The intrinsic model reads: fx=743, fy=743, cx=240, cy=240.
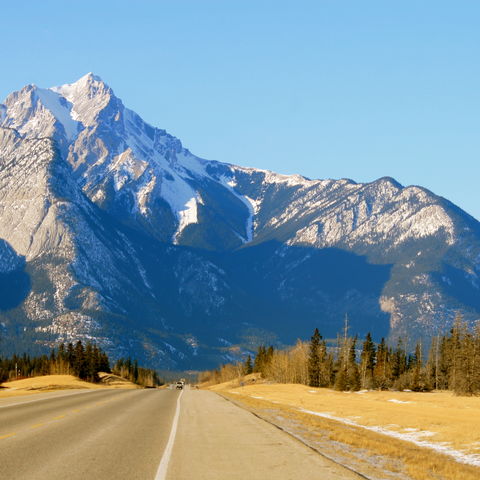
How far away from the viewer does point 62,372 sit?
7185 inches

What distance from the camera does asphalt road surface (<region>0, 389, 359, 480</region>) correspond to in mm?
19203

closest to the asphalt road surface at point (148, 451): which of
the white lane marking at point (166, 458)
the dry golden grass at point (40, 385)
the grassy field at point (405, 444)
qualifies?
the white lane marking at point (166, 458)

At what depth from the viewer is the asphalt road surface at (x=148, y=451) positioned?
19.2 m

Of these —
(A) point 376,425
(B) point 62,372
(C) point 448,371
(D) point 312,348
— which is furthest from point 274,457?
(B) point 62,372

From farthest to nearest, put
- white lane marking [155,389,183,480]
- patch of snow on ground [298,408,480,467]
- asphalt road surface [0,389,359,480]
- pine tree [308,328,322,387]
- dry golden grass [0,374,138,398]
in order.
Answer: pine tree [308,328,322,387], dry golden grass [0,374,138,398], patch of snow on ground [298,408,480,467], asphalt road surface [0,389,359,480], white lane marking [155,389,183,480]

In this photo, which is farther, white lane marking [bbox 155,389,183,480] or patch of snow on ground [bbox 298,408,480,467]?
patch of snow on ground [bbox 298,408,480,467]

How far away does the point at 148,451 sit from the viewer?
23562mm

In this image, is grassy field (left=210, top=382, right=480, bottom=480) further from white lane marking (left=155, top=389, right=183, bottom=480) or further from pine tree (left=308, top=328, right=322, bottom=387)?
pine tree (left=308, top=328, right=322, bottom=387)

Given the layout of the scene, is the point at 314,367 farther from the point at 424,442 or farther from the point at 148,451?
the point at 148,451

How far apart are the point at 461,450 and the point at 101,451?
51.0 feet

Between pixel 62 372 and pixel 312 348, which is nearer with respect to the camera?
pixel 312 348

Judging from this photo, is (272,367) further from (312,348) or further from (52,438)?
(52,438)

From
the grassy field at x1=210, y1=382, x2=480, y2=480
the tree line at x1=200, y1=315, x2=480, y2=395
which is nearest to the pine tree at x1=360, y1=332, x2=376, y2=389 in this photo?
the tree line at x1=200, y1=315, x2=480, y2=395

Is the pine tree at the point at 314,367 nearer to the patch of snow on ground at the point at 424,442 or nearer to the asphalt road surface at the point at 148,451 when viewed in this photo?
the patch of snow on ground at the point at 424,442
